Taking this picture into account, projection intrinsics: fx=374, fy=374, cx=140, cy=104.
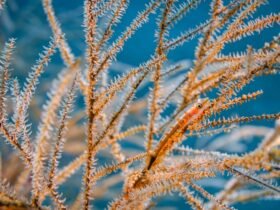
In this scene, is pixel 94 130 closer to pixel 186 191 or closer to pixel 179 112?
pixel 179 112

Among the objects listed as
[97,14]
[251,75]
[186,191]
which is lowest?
[186,191]

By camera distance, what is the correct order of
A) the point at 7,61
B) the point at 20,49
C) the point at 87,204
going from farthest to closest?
the point at 20,49, the point at 87,204, the point at 7,61

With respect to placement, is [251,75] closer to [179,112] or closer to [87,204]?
[179,112]

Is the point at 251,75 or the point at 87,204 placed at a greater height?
the point at 251,75

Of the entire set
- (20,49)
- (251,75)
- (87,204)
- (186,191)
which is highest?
(20,49)

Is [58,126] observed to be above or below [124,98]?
below

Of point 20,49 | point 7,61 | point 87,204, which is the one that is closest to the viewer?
point 7,61

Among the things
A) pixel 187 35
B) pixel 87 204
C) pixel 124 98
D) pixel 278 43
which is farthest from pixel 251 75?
pixel 87 204

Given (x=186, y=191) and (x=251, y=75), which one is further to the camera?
(x=186, y=191)

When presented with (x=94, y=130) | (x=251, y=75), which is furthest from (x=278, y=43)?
(x=94, y=130)
